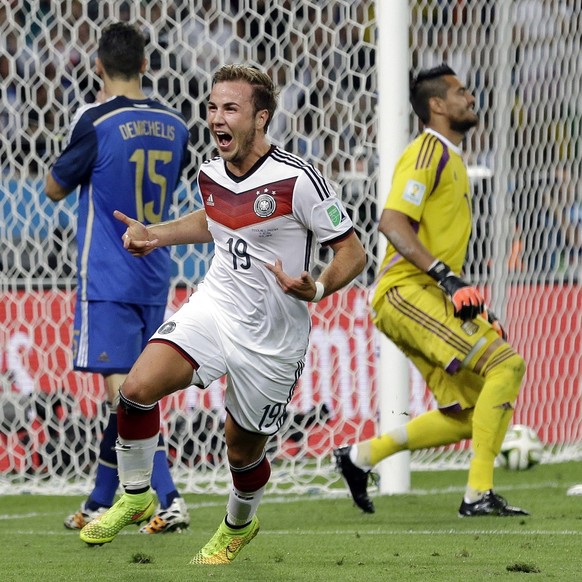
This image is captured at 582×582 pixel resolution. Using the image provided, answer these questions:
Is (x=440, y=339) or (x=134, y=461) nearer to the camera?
(x=134, y=461)

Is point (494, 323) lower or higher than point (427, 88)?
lower

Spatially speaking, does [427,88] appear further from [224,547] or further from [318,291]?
[224,547]

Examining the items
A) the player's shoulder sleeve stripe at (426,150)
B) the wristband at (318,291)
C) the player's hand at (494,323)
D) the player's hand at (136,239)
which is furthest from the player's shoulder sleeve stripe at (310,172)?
the player's hand at (494,323)

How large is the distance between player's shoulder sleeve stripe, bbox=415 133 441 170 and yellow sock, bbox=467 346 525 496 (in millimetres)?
966

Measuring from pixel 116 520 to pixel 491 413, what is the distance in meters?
2.32

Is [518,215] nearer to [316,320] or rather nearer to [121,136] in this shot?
[316,320]

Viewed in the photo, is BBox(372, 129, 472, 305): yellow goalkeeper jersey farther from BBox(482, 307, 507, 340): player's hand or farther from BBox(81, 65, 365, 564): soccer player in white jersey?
BBox(81, 65, 365, 564): soccer player in white jersey

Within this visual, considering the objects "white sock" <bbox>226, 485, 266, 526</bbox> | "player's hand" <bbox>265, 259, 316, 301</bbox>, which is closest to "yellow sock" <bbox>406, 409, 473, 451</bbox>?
"white sock" <bbox>226, 485, 266, 526</bbox>

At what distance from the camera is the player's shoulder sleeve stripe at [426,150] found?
21.2 feet

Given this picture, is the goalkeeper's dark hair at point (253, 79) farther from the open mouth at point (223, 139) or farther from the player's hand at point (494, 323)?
the player's hand at point (494, 323)

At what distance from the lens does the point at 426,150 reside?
6508mm

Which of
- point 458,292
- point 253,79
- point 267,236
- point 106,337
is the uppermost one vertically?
point 253,79

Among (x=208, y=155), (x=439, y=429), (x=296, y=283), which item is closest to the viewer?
(x=296, y=283)

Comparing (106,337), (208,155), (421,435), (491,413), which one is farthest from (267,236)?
(208,155)
